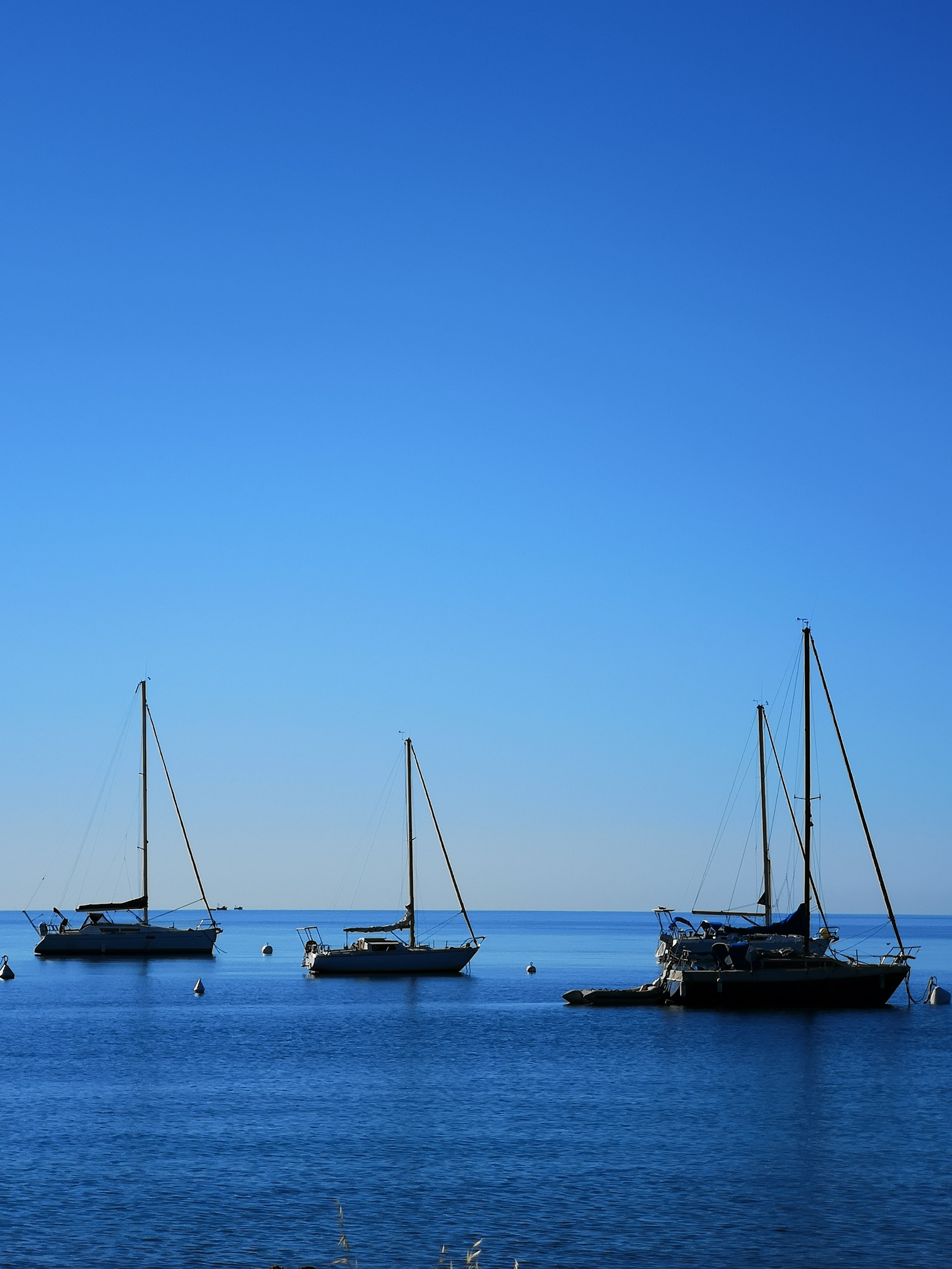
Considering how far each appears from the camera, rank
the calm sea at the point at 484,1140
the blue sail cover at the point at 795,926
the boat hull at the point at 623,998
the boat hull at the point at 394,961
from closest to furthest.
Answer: the calm sea at the point at 484,1140, the blue sail cover at the point at 795,926, the boat hull at the point at 623,998, the boat hull at the point at 394,961

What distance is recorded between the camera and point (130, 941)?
132750 millimetres

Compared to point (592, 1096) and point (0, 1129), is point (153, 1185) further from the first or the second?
point (592, 1096)

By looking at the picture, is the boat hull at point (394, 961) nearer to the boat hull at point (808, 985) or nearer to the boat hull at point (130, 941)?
the boat hull at point (130, 941)

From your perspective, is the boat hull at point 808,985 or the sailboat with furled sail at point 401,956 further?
the sailboat with furled sail at point 401,956

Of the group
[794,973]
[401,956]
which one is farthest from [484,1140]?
[401,956]

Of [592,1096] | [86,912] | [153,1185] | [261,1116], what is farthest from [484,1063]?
[86,912]

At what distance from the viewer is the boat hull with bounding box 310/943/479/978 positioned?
371 feet

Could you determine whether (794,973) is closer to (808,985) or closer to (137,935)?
(808,985)

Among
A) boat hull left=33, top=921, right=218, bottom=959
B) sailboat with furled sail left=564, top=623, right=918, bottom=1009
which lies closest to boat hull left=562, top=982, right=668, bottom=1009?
sailboat with furled sail left=564, top=623, right=918, bottom=1009

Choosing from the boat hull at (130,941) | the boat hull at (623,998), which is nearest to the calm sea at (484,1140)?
the boat hull at (623,998)

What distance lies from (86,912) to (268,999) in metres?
39.7

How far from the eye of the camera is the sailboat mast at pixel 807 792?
7706cm

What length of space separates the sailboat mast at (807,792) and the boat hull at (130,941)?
69610 millimetres

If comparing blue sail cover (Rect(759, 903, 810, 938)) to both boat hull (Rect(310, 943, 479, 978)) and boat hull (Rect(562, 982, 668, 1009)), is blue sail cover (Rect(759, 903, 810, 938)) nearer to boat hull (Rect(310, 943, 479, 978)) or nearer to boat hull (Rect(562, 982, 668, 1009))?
boat hull (Rect(562, 982, 668, 1009))
